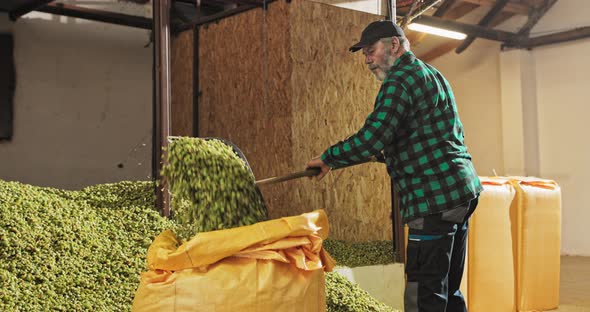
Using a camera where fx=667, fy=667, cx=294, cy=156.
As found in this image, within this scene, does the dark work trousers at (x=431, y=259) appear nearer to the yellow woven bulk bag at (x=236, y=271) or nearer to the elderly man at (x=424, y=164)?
the elderly man at (x=424, y=164)

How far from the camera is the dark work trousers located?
8.91 feet

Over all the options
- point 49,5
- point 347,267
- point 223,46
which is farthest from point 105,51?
point 347,267

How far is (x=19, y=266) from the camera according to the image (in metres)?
3.66

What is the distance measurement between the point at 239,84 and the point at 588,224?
18.2 ft

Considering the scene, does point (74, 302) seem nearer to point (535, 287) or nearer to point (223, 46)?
point (535, 287)

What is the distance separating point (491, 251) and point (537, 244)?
610mm

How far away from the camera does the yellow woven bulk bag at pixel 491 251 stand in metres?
4.61

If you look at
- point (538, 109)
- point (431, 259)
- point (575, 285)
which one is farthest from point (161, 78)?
point (538, 109)

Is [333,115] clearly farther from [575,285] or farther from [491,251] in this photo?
[575,285]

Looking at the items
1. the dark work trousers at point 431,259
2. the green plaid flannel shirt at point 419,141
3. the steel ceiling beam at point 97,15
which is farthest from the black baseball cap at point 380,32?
the steel ceiling beam at point 97,15

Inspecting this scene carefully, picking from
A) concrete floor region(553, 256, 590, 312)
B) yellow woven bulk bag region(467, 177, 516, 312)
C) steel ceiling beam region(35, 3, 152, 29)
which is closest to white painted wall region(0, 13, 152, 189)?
steel ceiling beam region(35, 3, 152, 29)

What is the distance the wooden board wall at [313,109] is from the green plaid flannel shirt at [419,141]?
3298mm

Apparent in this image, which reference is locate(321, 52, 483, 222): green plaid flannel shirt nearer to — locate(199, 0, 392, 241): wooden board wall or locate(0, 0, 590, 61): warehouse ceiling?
locate(199, 0, 392, 241): wooden board wall

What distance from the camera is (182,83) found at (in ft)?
24.5
